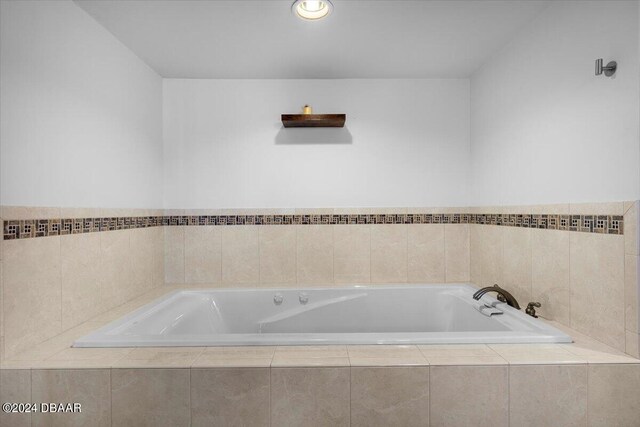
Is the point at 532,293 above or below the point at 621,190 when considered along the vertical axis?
below

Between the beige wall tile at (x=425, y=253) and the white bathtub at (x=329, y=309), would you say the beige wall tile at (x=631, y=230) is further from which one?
the beige wall tile at (x=425, y=253)

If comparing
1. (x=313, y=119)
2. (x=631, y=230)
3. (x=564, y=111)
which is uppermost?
(x=313, y=119)

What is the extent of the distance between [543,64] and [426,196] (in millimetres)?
1185

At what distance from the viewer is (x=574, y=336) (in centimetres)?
152

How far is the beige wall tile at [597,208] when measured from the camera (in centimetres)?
Result: 137

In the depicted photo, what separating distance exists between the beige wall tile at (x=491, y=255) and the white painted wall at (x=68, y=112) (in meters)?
2.46

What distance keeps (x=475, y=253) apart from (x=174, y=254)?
2.36m

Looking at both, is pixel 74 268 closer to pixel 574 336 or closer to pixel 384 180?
pixel 384 180

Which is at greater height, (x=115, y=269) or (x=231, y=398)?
(x=115, y=269)

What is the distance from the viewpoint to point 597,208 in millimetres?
1472

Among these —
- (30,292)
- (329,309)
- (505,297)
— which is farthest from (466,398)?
(30,292)

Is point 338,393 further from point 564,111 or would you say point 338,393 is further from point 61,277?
point 564,111

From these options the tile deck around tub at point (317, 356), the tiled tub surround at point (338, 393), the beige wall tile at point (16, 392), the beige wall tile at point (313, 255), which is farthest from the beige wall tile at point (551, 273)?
the beige wall tile at point (16, 392)

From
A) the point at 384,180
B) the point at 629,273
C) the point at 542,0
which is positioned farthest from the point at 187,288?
the point at 542,0
